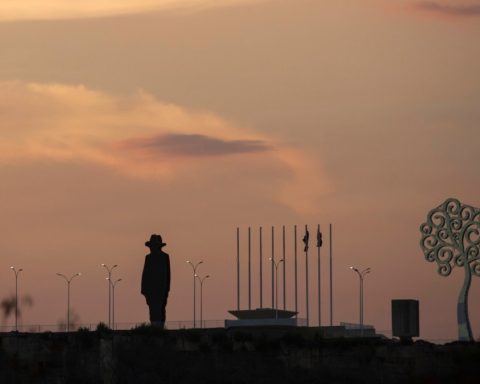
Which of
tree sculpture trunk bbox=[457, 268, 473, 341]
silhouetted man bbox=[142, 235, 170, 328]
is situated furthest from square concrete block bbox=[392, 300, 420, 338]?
silhouetted man bbox=[142, 235, 170, 328]

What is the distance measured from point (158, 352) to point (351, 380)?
15773 mm

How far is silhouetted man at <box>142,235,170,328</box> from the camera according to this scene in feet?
484

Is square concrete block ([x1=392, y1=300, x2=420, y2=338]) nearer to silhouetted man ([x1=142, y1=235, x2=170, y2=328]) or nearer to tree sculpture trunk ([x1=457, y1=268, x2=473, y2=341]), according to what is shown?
tree sculpture trunk ([x1=457, y1=268, x2=473, y2=341])

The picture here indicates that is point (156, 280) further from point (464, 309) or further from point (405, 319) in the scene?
point (464, 309)

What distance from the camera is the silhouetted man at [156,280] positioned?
484 ft

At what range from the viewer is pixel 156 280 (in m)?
147

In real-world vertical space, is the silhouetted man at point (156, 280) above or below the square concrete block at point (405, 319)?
above

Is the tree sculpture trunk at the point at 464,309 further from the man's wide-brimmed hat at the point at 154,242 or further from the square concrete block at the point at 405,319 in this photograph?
the man's wide-brimmed hat at the point at 154,242

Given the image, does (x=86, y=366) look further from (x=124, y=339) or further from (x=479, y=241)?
(x=479, y=241)

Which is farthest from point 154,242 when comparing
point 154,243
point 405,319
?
point 405,319

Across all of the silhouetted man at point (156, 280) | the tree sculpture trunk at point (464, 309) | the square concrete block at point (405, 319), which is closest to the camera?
the square concrete block at point (405, 319)

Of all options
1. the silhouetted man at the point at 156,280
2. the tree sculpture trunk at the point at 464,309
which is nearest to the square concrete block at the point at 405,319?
the tree sculpture trunk at the point at 464,309

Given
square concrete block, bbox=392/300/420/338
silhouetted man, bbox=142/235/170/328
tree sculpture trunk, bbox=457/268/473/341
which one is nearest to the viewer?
square concrete block, bbox=392/300/420/338

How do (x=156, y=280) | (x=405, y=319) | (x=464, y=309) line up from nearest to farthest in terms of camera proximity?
1. (x=405, y=319)
2. (x=156, y=280)
3. (x=464, y=309)
